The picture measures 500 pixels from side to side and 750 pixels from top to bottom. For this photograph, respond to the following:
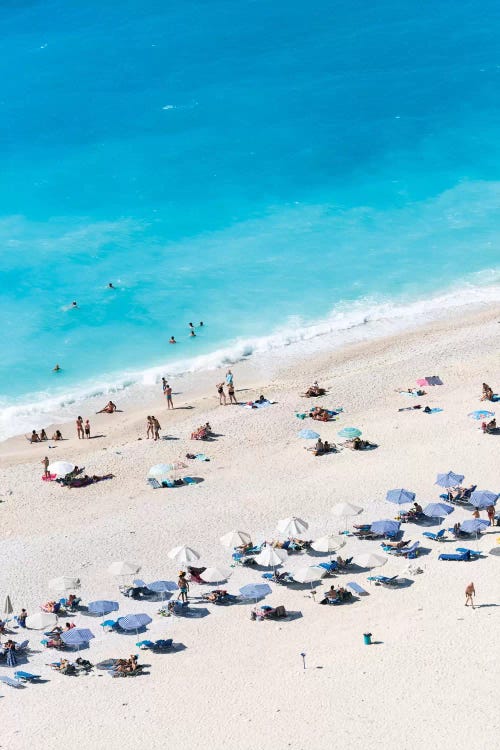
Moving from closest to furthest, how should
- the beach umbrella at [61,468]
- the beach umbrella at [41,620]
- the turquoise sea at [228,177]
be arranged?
1. the beach umbrella at [41,620]
2. the beach umbrella at [61,468]
3. the turquoise sea at [228,177]

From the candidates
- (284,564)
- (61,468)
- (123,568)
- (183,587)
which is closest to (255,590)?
(183,587)

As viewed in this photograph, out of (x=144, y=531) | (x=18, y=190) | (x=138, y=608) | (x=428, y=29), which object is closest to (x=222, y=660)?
(x=138, y=608)

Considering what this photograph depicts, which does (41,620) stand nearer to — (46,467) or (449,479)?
(46,467)

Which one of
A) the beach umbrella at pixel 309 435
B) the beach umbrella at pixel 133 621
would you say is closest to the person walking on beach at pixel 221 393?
the beach umbrella at pixel 309 435

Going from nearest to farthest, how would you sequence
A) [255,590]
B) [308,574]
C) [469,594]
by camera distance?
[469,594] < [255,590] < [308,574]

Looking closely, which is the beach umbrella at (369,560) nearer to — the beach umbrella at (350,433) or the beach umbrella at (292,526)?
the beach umbrella at (292,526)

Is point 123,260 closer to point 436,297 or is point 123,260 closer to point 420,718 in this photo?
point 436,297

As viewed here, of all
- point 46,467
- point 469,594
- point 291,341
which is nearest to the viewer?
point 469,594
